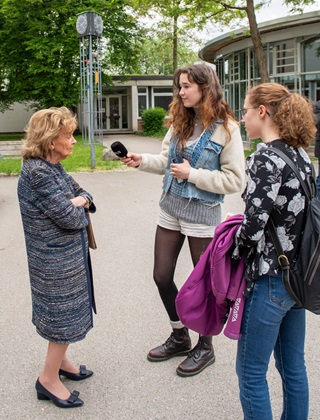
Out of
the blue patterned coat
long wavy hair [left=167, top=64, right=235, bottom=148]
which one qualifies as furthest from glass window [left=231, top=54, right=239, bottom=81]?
the blue patterned coat

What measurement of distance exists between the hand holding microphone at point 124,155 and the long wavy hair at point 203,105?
328 mm

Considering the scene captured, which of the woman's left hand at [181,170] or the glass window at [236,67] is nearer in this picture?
the woman's left hand at [181,170]

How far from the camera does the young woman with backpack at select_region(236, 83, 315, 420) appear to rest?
209 centimetres

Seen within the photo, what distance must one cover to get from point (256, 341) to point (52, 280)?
1177mm

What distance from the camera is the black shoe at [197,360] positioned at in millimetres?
3290

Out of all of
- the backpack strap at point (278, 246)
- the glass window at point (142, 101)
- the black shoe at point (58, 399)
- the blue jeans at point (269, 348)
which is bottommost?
the black shoe at point (58, 399)

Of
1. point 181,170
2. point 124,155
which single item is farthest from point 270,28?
point 181,170

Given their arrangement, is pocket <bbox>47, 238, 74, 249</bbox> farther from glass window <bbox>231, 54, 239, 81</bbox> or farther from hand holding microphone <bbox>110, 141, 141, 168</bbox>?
glass window <bbox>231, 54, 239, 81</bbox>

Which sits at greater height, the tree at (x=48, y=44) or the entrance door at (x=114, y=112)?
the tree at (x=48, y=44)

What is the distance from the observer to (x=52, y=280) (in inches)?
109

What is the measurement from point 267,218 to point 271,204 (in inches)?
2.5

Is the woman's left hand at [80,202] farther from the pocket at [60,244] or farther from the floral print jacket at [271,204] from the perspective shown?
the floral print jacket at [271,204]

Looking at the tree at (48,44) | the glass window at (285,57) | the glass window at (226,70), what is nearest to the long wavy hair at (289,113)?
the glass window at (285,57)

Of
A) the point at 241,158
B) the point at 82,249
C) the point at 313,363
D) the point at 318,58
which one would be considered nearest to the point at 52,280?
the point at 82,249
